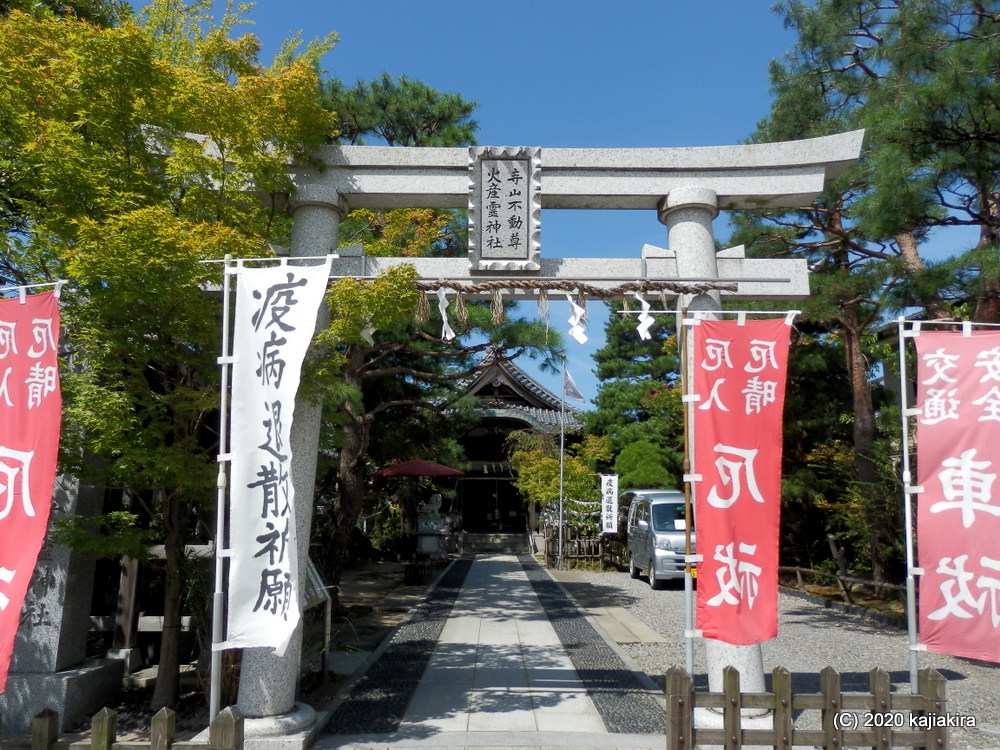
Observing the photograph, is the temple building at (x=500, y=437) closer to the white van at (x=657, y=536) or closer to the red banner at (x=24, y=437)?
the white van at (x=657, y=536)

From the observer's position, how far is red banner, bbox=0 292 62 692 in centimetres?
427

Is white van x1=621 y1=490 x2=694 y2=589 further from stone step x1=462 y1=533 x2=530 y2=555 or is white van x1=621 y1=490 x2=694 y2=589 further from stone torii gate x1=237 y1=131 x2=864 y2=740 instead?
stone step x1=462 y1=533 x2=530 y2=555

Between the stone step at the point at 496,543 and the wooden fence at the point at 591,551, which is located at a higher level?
the wooden fence at the point at 591,551

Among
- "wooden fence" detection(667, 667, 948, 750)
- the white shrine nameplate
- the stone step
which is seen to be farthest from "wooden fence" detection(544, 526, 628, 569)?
"wooden fence" detection(667, 667, 948, 750)

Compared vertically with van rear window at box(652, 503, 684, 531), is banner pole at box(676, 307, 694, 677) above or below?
above

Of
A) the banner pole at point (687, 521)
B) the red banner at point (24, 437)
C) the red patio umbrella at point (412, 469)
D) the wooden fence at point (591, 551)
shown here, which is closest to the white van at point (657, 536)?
the wooden fence at point (591, 551)

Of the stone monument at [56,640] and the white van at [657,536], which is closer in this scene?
the stone monument at [56,640]

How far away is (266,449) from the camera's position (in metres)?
4.57

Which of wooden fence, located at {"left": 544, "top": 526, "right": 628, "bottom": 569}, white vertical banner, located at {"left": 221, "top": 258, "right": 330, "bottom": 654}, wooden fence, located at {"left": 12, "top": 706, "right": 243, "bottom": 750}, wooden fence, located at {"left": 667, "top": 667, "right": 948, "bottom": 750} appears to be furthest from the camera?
wooden fence, located at {"left": 544, "top": 526, "right": 628, "bottom": 569}

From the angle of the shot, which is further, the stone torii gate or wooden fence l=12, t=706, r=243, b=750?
the stone torii gate

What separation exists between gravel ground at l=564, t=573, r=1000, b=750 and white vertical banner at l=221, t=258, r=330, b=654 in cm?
430

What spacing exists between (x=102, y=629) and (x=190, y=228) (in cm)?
485

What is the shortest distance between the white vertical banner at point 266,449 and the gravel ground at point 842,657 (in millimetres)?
4300

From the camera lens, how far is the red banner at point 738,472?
4.54m
